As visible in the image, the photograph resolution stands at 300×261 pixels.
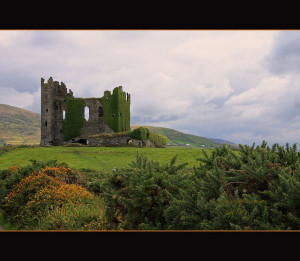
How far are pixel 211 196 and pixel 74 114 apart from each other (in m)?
49.5

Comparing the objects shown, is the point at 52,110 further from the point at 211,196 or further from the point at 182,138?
the point at 182,138

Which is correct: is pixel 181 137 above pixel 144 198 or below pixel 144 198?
above

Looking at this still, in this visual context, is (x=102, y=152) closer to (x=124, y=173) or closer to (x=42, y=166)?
(x=42, y=166)

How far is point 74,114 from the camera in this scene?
53.4 m

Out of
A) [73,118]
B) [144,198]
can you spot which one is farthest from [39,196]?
[73,118]

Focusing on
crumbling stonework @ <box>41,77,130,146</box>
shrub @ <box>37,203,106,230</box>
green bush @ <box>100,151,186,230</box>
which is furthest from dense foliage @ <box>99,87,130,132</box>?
green bush @ <box>100,151,186,230</box>

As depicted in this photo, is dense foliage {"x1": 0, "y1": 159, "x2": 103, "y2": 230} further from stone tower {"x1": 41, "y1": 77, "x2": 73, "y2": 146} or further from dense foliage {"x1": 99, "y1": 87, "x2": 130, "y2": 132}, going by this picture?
stone tower {"x1": 41, "y1": 77, "x2": 73, "y2": 146}

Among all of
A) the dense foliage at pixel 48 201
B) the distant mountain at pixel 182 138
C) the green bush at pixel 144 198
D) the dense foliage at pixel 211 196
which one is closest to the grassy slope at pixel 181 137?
the distant mountain at pixel 182 138

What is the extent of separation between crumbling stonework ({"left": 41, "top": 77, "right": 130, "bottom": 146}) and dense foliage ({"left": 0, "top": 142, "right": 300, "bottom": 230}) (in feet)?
136

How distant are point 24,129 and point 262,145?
188705 mm

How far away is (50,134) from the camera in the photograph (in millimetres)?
53438

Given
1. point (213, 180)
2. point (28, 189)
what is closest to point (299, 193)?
point (213, 180)

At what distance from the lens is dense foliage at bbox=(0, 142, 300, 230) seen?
523 cm

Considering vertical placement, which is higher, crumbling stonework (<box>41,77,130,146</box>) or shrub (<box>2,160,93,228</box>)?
crumbling stonework (<box>41,77,130,146</box>)
